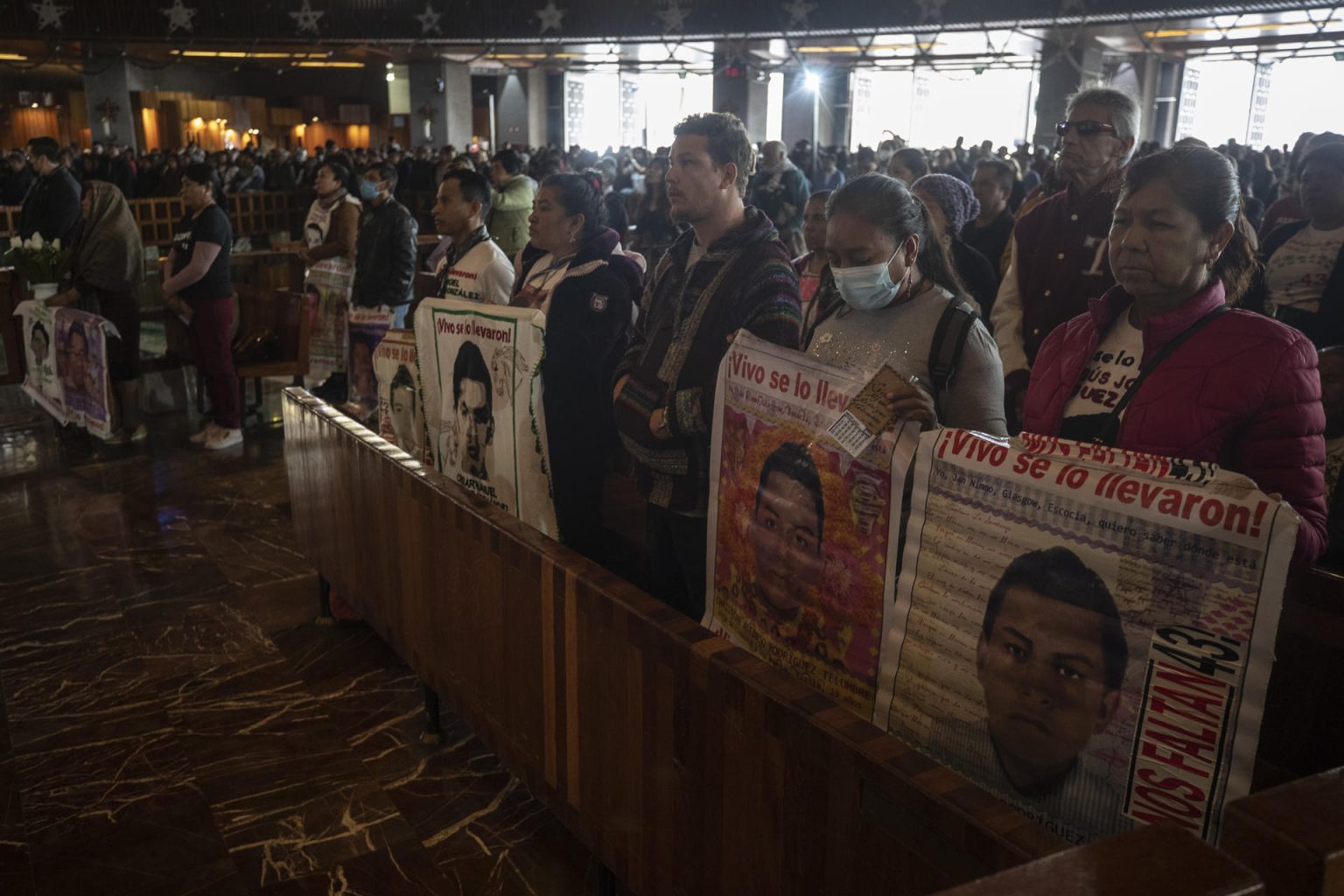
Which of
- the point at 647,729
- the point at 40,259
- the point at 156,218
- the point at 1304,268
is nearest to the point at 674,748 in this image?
the point at 647,729

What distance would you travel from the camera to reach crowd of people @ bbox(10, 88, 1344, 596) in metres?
1.69

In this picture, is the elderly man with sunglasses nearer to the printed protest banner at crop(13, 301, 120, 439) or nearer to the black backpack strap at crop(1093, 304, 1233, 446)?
the black backpack strap at crop(1093, 304, 1233, 446)

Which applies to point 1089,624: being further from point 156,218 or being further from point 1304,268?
point 156,218

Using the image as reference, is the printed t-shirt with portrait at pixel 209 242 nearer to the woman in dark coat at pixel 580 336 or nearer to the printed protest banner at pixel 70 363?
the printed protest banner at pixel 70 363

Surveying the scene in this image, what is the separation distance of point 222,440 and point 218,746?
3428 mm

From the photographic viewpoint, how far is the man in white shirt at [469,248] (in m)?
3.88

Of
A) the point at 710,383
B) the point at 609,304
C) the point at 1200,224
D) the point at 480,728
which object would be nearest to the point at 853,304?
the point at 710,383

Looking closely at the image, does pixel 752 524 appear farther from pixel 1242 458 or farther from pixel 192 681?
pixel 192 681

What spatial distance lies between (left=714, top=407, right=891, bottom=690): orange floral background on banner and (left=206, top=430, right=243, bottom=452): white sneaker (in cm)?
481

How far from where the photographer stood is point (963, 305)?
2.04m

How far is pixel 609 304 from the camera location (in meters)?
2.93

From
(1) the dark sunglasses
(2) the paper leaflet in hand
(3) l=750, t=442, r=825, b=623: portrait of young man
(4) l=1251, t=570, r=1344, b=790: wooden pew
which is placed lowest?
(4) l=1251, t=570, r=1344, b=790: wooden pew

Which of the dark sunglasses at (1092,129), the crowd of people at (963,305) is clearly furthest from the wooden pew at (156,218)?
the dark sunglasses at (1092,129)

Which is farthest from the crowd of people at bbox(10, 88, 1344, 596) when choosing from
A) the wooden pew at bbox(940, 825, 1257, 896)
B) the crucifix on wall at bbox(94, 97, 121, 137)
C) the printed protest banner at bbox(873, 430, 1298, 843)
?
the crucifix on wall at bbox(94, 97, 121, 137)
